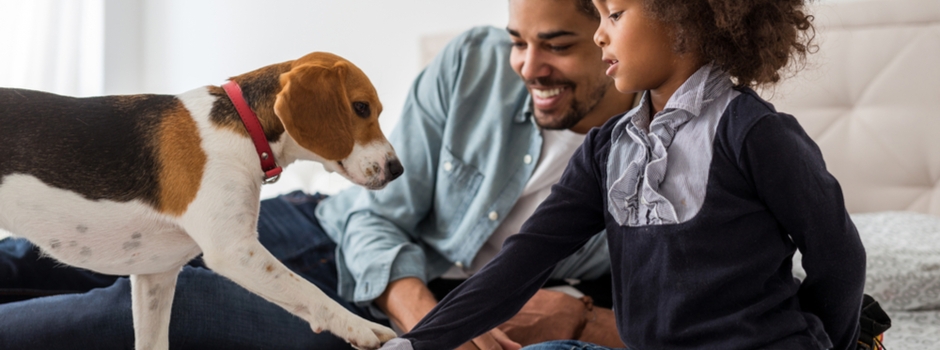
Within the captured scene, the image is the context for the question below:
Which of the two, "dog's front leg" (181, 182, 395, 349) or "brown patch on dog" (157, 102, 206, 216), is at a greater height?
"brown patch on dog" (157, 102, 206, 216)

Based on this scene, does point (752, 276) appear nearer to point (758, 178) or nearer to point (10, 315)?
point (758, 178)

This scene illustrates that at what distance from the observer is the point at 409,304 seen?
146 cm

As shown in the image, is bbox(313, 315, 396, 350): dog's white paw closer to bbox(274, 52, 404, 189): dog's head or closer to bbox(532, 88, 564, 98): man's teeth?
bbox(274, 52, 404, 189): dog's head

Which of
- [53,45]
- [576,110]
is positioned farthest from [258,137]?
[53,45]

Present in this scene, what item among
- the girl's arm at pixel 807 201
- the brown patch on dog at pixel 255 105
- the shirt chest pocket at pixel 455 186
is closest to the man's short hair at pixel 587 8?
the shirt chest pocket at pixel 455 186

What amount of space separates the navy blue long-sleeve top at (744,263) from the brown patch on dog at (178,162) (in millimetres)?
339

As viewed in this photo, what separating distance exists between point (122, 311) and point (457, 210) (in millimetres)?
778

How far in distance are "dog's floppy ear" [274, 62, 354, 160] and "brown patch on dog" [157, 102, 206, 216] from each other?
0.34ft

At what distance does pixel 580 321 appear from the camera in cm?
149

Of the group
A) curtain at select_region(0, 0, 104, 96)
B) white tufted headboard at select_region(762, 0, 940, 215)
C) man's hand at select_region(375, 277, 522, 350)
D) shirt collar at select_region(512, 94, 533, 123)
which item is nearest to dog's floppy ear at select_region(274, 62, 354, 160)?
man's hand at select_region(375, 277, 522, 350)

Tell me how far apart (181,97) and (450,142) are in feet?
2.91

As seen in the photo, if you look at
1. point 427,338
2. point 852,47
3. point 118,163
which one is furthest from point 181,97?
point 852,47

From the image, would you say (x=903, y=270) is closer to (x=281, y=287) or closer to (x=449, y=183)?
(x=449, y=183)

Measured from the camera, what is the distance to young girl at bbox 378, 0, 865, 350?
0.88 meters
